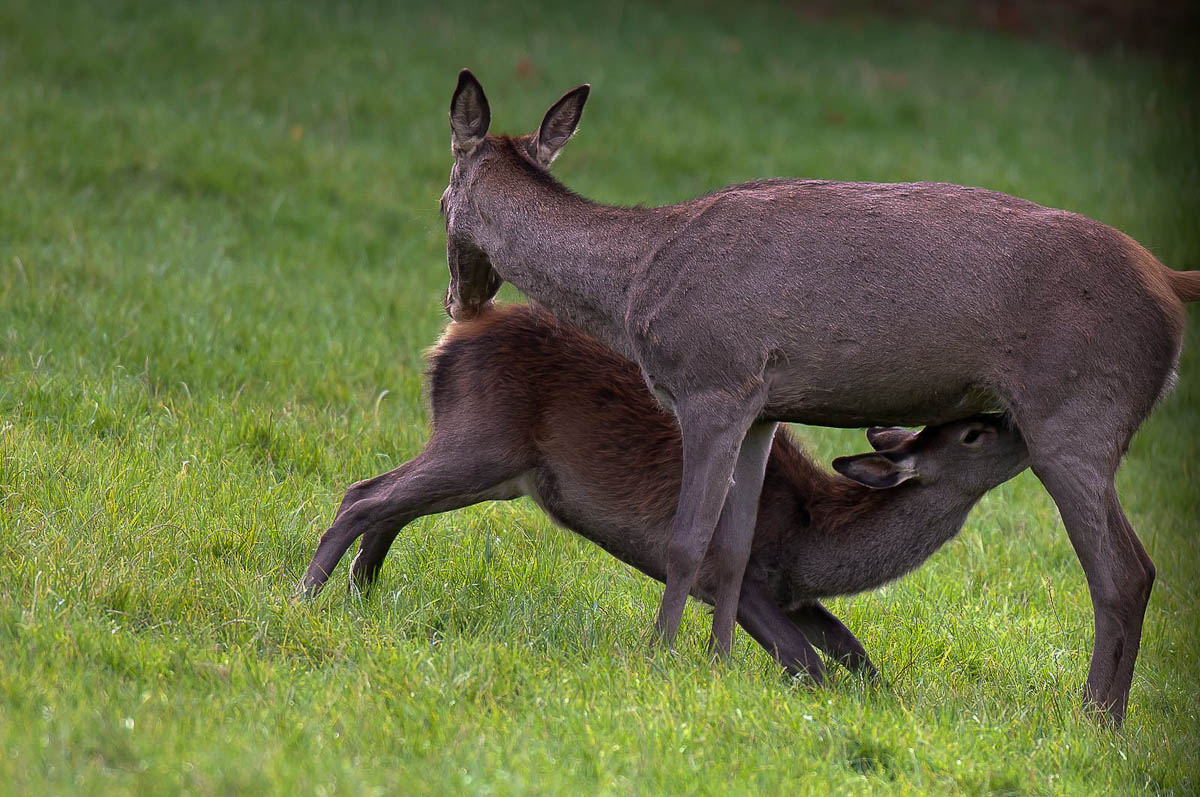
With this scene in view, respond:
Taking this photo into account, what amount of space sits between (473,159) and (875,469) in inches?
79.5

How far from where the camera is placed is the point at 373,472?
6.99m

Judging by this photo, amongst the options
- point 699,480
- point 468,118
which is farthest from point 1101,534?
point 468,118

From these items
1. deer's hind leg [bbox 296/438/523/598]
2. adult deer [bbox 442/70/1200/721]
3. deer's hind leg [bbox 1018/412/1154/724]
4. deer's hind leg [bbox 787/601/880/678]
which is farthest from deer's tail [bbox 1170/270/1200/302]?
deer's hind leg [bbox 296/438/523/598]

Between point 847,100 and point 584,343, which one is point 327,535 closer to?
point 584,343

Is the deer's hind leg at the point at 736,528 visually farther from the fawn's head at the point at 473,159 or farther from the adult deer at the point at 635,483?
the fawn's head at the point at 473,159

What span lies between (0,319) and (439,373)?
2.94 m

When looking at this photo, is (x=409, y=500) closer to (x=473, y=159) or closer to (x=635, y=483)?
(x=635, y=483)

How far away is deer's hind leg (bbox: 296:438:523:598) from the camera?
19.1ft

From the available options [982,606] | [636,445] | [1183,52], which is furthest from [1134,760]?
[1183,52]

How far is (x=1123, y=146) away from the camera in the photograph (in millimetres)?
14648

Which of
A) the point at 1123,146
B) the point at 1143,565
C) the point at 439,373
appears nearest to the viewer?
the point at 1143,565

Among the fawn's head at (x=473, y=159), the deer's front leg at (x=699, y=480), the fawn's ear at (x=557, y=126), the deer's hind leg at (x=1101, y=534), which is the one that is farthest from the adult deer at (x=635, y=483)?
the fawn's ear at (x=557, y=126)

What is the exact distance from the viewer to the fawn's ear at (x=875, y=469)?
5.84 metres

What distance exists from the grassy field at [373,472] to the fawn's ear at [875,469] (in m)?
0.69
